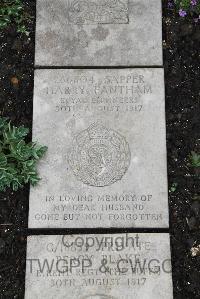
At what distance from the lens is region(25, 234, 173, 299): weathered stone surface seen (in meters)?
3.33

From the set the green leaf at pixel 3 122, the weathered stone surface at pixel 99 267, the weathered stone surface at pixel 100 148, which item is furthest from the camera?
the green leaf at pixel 3 122

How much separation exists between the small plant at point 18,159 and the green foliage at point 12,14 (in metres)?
0.89

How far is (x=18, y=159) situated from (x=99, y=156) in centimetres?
59

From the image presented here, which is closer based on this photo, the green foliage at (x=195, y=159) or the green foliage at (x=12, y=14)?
the green foliage at (x=195, y=159)

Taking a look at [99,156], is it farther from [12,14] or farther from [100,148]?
[12,14]

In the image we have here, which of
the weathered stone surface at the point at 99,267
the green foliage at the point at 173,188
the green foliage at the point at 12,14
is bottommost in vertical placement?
the weathered stone surface at the point at 99,267

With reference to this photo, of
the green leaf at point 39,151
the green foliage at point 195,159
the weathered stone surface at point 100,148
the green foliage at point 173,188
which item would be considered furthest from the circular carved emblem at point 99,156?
the green foliage at point 195,159

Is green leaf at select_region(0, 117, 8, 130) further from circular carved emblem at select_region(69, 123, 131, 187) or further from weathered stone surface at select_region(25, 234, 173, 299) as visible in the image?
weathered stone surface at select_region(25, 234, 173, 299)

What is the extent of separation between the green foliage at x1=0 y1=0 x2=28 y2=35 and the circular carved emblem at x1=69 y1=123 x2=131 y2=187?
1.08 m

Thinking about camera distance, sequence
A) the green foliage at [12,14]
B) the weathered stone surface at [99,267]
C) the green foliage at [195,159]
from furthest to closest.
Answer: the green foliage at [12,14]
the green foliage at [195,159]
the weathered stone surface at [99,267]

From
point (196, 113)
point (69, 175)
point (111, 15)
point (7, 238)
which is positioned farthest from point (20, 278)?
point (111, 15)

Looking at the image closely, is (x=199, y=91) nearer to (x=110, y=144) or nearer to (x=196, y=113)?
(x=196, y=113)

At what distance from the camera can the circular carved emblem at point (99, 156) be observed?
3.51 meters

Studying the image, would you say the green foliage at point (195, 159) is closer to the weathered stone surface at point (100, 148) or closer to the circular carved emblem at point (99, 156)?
the weathered stone surface at point (100, 148)
